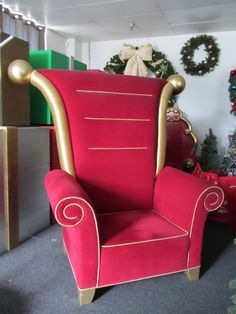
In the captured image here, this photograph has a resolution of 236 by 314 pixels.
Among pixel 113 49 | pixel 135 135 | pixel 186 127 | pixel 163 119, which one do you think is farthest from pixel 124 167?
pixel 113 49

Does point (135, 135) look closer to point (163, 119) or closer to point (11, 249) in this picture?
point (163, 119)

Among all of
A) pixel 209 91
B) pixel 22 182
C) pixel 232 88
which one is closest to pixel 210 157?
pixel 232 88

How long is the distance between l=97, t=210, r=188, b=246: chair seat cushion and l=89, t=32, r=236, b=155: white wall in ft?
9.60

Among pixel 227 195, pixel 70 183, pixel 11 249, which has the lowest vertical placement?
pixel 11 249

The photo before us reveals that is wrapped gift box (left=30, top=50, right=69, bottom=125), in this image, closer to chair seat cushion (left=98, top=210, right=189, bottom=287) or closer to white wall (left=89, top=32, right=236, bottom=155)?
chair seat cushion (left=98, top=210, right=189, bottom=287)

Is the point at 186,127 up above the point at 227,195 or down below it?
above

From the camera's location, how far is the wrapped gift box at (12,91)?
1728mm

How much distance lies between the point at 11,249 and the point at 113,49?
3.68 metres

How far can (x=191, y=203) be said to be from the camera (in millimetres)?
1276

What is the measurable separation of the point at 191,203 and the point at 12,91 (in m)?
1.35

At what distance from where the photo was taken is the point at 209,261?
159cm

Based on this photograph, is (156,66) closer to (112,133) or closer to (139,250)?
(112,133)

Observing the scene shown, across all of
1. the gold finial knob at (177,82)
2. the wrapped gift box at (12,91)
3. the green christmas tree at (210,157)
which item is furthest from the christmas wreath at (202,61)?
the wrapped gift box at (12,91)

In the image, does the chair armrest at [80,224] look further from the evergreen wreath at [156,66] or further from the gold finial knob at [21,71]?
the evergreen wreath at [156,66]
